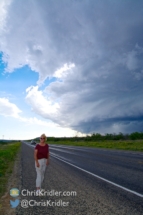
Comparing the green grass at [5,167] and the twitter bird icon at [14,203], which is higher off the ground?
the green grass at [5,167]

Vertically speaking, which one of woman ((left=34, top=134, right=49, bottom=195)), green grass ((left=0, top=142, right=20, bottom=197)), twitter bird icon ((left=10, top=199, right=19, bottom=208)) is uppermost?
woman ((left=34, top=134, right=49, bottom=195))

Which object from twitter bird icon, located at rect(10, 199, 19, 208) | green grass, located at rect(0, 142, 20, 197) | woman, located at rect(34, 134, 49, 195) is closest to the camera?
twitter bird icon, located at rect(10, 199, 19, 208)

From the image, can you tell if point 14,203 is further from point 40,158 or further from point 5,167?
point 5,167

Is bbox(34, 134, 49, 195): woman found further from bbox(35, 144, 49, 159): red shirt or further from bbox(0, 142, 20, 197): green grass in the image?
bbox(0, 142, 20, 197): green grass

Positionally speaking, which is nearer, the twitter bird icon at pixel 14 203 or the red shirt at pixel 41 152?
the twitter bird icon at pixel 14 203

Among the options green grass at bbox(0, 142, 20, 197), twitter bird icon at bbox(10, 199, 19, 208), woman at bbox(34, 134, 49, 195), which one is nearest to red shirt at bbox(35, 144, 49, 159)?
woman at bbox(34, 134, 49, 195)

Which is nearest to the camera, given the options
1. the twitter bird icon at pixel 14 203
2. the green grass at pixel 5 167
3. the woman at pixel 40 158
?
the twitter bird icon at pixel 14 203

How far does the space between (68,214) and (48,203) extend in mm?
1140

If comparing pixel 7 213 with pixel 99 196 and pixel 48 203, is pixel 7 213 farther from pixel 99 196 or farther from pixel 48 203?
pixel 99 196

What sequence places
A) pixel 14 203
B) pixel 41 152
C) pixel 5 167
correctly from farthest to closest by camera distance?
pixel 5 167 → pixel 41 152 → pixel 14 203

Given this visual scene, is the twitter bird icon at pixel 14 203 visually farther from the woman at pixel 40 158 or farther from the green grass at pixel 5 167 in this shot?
the green grass at pixel 5 167

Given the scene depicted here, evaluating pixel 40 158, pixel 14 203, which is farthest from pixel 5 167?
pixel 14 203

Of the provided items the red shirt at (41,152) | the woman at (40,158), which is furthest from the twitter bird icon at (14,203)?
the red shirt at (41,152)

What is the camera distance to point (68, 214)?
507 centimetres
